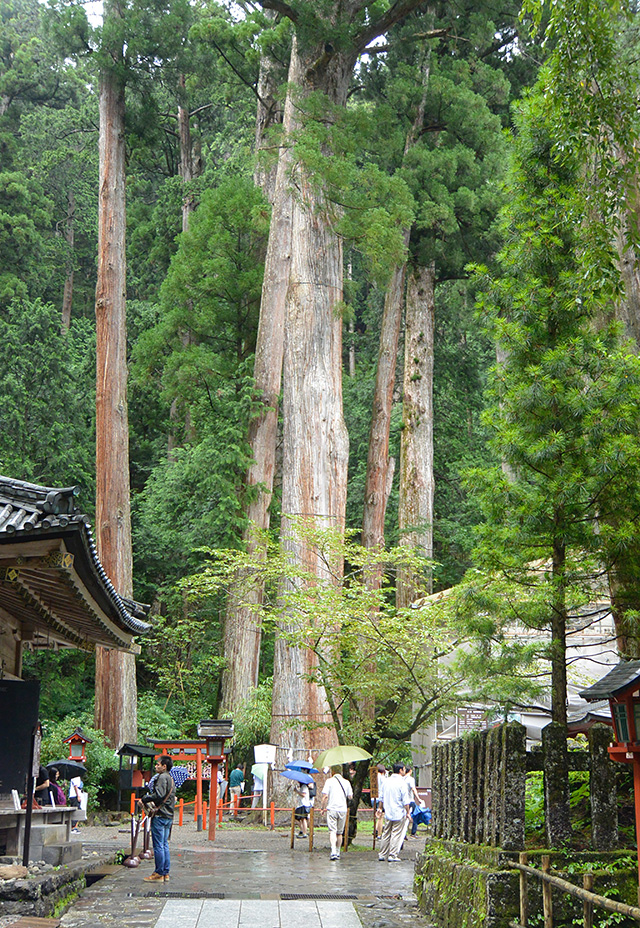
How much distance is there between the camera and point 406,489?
22.6 meters

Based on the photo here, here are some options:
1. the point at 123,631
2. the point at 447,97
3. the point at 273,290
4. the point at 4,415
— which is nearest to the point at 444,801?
the point at 123,631

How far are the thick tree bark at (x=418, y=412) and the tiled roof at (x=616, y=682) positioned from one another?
16125 mm

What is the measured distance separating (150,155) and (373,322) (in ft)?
38.4

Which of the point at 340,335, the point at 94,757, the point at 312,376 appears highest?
the point at 340,335

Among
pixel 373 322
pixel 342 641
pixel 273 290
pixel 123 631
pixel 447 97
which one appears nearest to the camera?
pixel 123 631

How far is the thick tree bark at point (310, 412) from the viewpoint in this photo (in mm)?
15812

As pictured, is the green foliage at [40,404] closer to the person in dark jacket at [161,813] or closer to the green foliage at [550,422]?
the person in dark jacket at [161,813]

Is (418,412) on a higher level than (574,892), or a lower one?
higher

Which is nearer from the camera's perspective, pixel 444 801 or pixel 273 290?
pixel 444 801

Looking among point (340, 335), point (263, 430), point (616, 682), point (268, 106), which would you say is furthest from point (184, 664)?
point (616, 682)

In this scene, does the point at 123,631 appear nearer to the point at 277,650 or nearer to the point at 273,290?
the point at 277,650

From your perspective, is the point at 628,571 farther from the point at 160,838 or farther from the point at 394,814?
the point at 394,814

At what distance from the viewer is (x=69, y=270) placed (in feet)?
112

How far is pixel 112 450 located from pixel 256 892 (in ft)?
37.7
